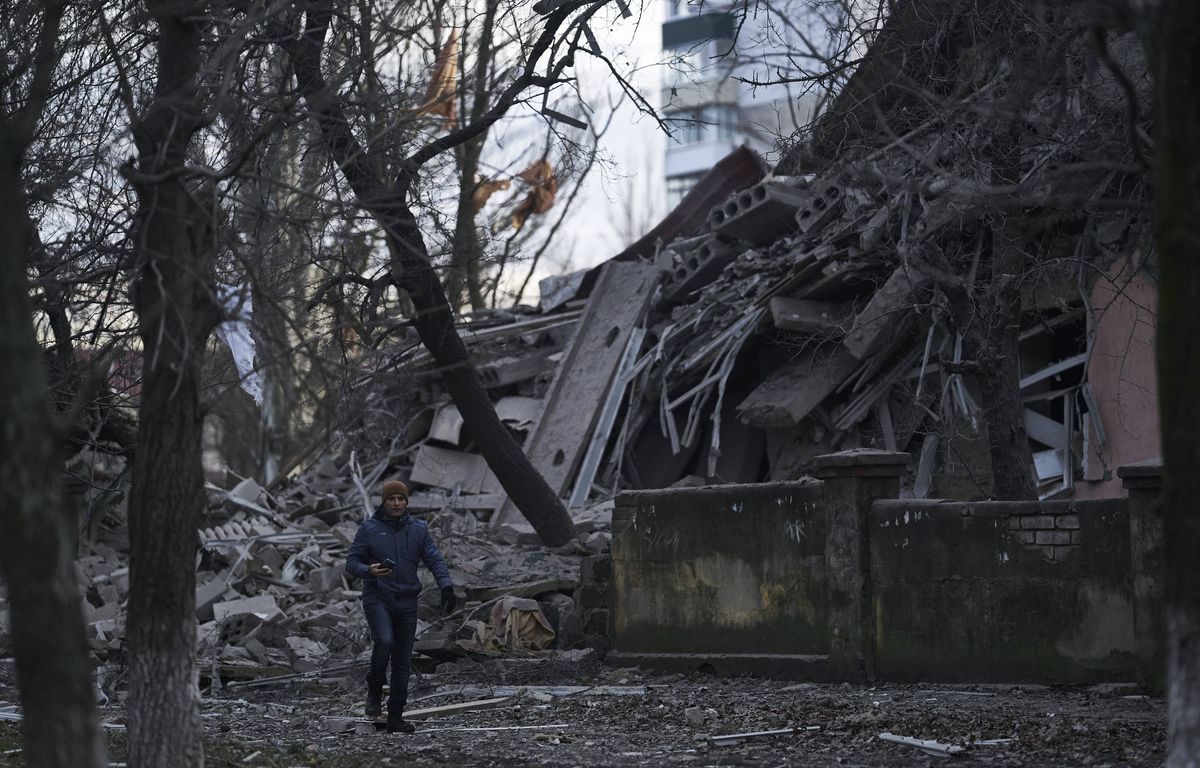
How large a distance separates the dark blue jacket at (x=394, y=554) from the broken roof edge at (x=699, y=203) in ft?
34.7

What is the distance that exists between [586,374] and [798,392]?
3601mm

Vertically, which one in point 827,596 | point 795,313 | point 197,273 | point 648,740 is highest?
point 795,313

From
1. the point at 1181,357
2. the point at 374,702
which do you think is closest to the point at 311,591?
the point at 374,702

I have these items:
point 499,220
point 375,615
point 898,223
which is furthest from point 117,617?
point 499,220

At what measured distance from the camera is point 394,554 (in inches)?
382

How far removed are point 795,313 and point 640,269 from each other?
415 centimetres

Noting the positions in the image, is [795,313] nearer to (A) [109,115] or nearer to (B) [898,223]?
(B) [898,223]

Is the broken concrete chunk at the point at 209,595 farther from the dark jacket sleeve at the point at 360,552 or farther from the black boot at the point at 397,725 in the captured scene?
the black boot at the point at 397,725

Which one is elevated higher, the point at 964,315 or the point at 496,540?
the point at 964,315

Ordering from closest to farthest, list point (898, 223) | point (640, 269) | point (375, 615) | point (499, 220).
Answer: point (375, 615)
point (898, 223)
point (640, 269)
point (499, 220)

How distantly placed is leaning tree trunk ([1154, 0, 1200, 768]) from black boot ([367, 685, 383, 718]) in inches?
244

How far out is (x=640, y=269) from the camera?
18594 millimetres

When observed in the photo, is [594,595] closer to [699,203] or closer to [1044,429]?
[1044,429]

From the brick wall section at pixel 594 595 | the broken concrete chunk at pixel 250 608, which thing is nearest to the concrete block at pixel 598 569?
the brick wall section at pixel 594 595
